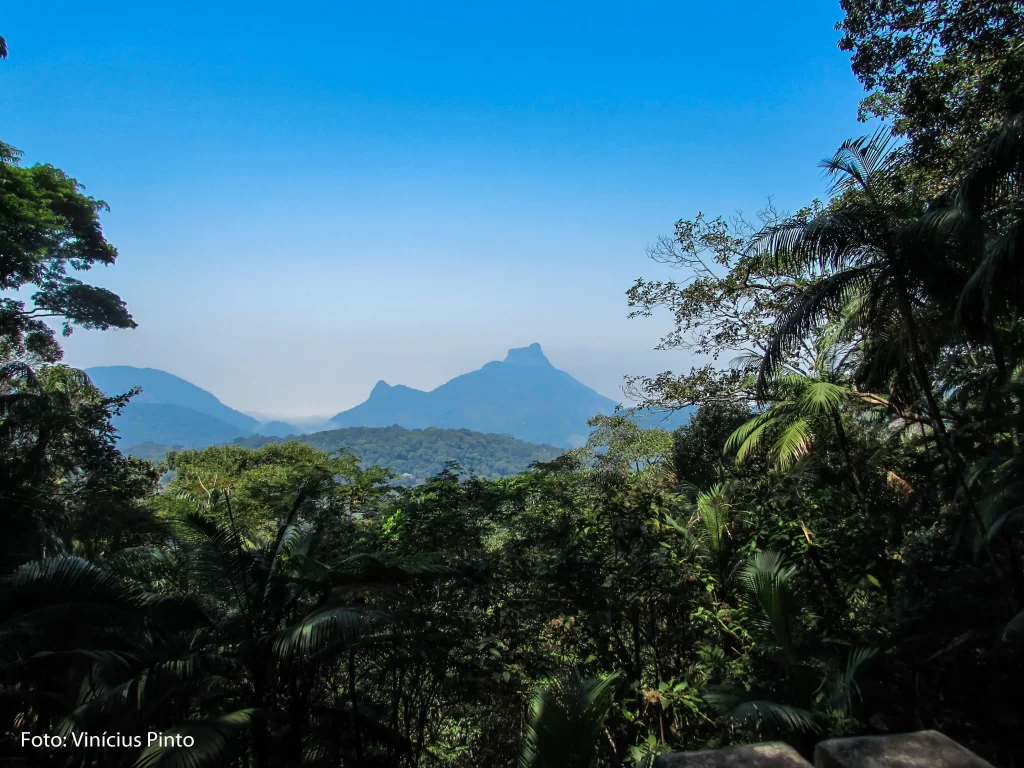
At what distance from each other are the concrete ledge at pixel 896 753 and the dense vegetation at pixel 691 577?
216 cm

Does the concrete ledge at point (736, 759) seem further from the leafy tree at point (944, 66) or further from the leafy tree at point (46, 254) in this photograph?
the leafy tree at point (46, 254)

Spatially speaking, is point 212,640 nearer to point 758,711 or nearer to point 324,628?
point 324,628

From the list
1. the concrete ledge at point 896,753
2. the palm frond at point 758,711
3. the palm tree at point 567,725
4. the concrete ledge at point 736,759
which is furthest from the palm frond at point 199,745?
the concrete ledge at point 896,753

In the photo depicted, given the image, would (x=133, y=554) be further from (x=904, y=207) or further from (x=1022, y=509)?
(x=904, y=207)

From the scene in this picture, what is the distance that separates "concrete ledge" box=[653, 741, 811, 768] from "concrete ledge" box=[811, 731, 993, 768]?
0.10 metres

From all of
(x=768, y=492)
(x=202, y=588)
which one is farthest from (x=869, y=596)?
(x=202, y=588)

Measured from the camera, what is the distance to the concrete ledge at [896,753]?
147 centimetres

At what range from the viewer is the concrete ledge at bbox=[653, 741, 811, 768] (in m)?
1.59

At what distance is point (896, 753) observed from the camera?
4.96 feet

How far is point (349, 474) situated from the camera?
38.7 feet

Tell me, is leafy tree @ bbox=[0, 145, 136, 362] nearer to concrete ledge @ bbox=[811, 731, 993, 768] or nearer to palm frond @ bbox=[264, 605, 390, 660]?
palm frond @ bbox=[264, 605, 390, 660]

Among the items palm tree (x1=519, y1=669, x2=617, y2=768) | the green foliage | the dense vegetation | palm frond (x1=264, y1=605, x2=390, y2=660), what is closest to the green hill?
the green foliage

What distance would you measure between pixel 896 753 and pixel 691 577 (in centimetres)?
466

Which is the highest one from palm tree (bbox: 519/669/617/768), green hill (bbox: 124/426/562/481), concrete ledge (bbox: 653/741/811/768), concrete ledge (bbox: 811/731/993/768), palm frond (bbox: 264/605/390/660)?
green hill (bbox: 124/426/562/481)
